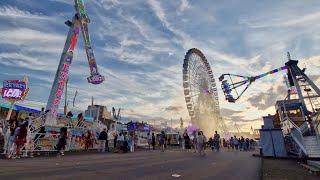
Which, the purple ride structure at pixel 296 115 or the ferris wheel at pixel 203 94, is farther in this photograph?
the ferris wheel at pixel 203 94

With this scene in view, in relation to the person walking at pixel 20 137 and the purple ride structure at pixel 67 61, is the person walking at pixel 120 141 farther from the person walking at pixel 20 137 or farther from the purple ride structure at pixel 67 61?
the person walking at pixel 20 137

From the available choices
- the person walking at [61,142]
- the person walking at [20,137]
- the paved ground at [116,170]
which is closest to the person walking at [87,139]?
the person walking at [61,142]

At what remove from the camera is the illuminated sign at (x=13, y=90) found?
26766 millimetres

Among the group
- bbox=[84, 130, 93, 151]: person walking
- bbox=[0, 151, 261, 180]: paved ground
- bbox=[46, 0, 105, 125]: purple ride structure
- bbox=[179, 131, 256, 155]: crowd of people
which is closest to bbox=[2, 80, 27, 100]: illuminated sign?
bbox=[46, 0, 105, 125]: purple ride structure

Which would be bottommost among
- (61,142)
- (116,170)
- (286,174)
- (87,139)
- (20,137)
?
(286,174)

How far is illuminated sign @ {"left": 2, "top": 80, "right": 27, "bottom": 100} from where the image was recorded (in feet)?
87.8

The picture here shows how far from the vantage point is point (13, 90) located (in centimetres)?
2694

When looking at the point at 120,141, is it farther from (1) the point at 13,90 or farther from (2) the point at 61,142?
(1) the point at 13,90

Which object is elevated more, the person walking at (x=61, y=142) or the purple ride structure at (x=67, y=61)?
the purple ride structure at (x=67, y=61)

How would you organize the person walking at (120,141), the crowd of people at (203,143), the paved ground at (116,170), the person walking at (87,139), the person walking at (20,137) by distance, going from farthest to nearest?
the person walking at (120,141)
the crowd of people at (203,143)
the person walking at (87,139)
the person walking at (20,137)
the paved ground at (116,170)

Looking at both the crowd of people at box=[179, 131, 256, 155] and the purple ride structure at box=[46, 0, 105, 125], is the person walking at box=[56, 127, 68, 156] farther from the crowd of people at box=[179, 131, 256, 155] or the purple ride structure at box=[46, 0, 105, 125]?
the crowd of people at box=[179, 131, 256, 155]

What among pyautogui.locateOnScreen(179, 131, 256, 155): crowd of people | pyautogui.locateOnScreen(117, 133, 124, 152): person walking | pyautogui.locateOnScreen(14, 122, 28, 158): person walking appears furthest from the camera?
pyautogui.locateOnScreen(117, 133, 124, 152): person walking

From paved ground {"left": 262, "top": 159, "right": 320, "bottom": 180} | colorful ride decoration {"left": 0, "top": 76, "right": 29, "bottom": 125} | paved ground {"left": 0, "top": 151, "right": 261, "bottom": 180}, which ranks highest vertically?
colorful ride decoration {"left": 0, "top": 76, "right": 29, "bottom": 125}

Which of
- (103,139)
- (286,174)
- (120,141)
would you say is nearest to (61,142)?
(103,139)
